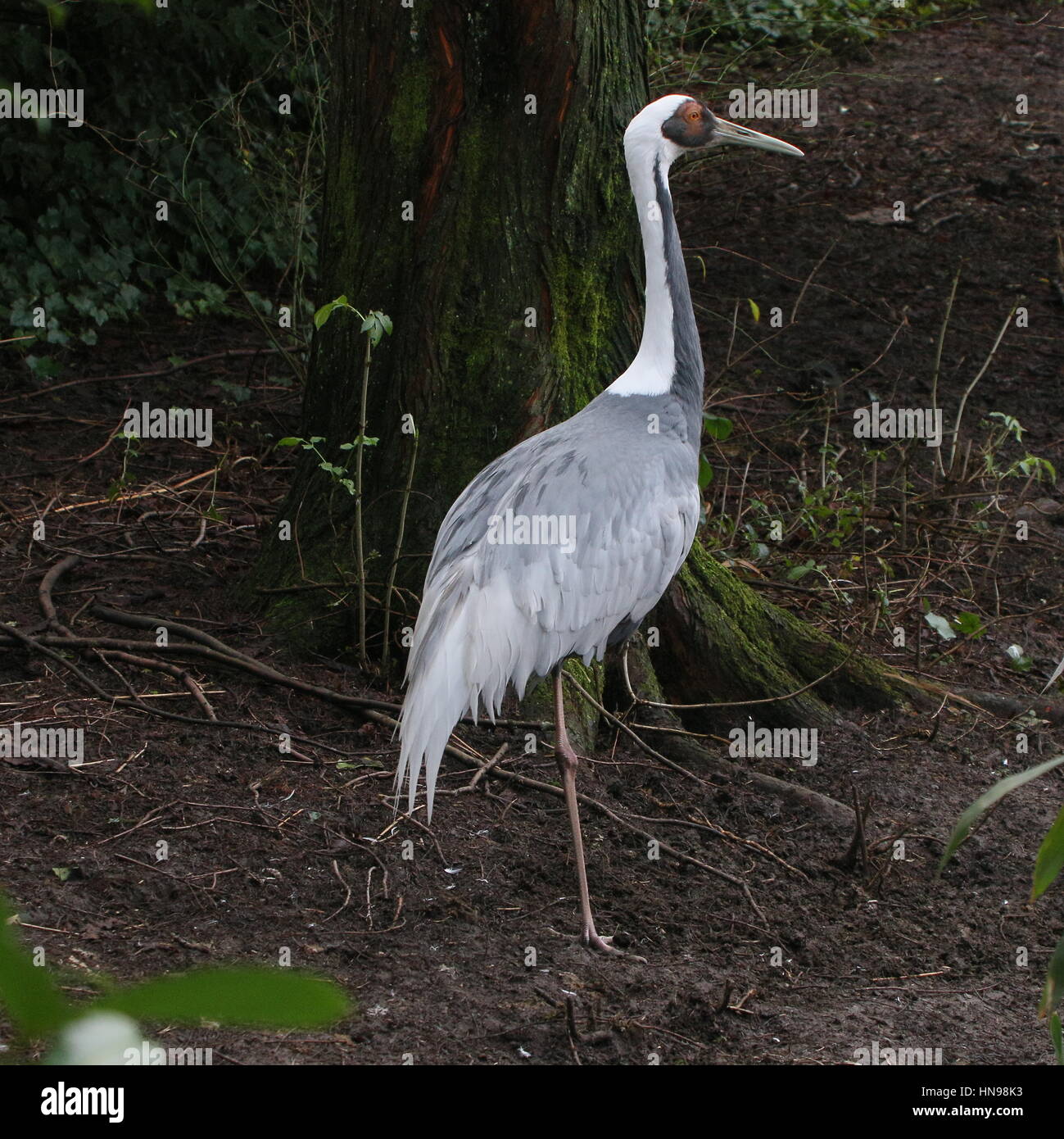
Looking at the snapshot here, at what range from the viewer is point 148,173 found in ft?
28.6

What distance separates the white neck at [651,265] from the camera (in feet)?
15.5

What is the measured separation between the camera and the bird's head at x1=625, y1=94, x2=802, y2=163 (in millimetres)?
4695

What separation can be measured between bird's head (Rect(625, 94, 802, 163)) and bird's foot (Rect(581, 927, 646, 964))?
2720 millimetres

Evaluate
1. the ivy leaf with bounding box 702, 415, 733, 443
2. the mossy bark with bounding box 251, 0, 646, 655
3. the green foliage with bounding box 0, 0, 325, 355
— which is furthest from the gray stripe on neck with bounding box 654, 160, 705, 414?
the green foliage with bounding box 0, 0, 325, 355

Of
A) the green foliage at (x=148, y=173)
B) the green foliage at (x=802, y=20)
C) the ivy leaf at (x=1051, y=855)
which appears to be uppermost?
the green foliage at (x=802, y=20)

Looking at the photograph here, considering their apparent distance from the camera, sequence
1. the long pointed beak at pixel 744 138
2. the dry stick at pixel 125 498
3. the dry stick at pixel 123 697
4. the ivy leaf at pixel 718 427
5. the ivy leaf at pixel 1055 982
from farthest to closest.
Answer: the dry stick at pixel 125 498 → the ivy leaf at pixel 718 427 → the long pointed beak at pixel 744 138 → the dry stick at pixel 123 697 → the ivy leaf at pixel 1055 982

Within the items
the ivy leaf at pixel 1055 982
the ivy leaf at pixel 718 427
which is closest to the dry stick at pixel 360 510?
the ivy leaf at pixel 718 427

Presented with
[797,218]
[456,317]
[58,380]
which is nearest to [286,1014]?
[456,317]

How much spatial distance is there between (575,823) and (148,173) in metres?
6.25

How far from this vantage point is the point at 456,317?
511 cm

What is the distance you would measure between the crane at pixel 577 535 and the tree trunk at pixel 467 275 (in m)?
0.37

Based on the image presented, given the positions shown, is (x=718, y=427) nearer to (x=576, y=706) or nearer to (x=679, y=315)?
(x=679, y=315)

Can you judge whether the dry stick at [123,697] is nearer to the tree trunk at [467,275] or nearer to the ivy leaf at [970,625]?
the tree trunk at [467,275]
